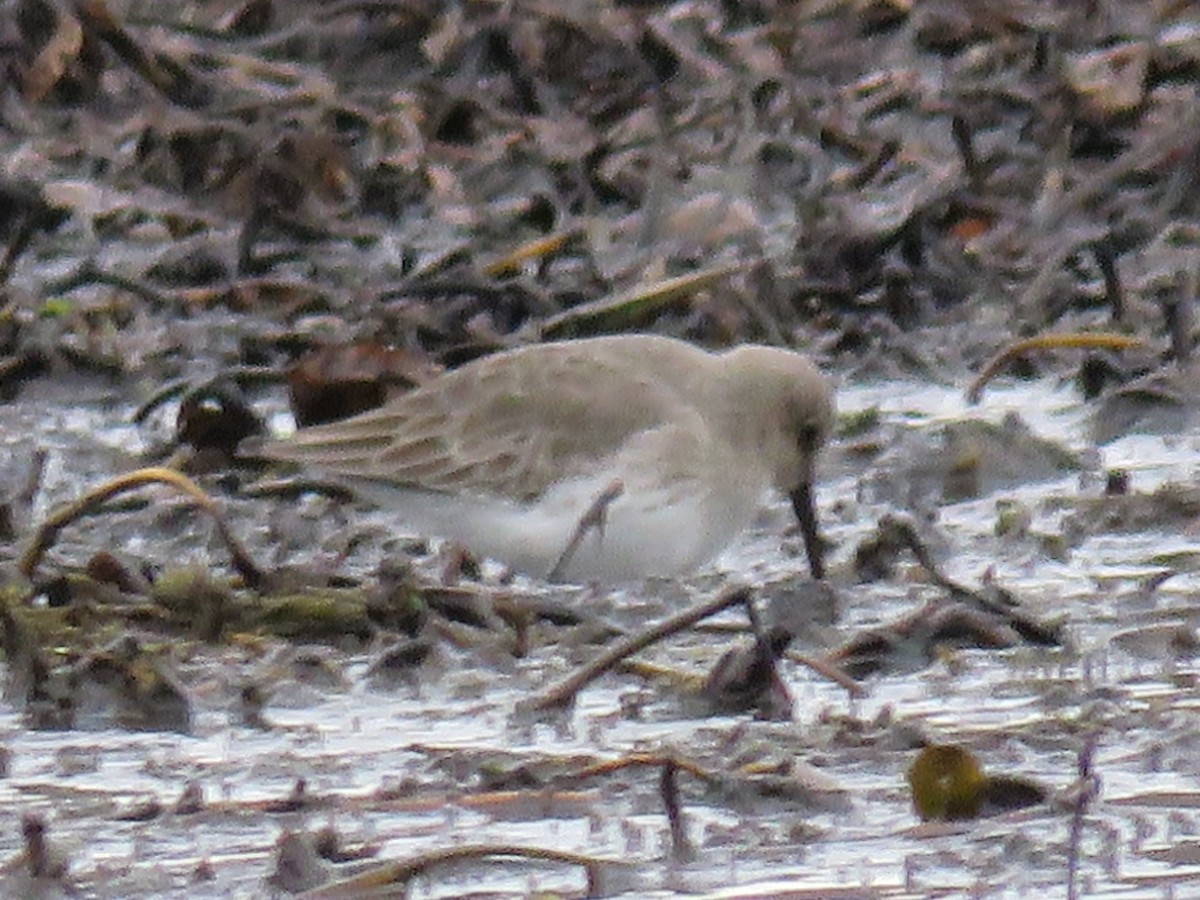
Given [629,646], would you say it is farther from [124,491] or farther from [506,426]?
[506,426]

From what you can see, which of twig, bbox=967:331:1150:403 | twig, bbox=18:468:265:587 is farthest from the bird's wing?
twig, bbox=967:331:1150:403

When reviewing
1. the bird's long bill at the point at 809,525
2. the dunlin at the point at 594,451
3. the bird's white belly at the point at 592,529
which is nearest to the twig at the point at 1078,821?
the bird's long bill at the point at 809,525

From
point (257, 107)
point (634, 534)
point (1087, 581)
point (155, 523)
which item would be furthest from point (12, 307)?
point (1087, 581)

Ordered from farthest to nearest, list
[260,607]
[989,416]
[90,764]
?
[989,416]
[260,607]
[90,764]

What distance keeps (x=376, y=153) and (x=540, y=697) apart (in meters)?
3.91

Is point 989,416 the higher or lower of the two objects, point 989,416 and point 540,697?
the lower

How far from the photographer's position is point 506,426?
20.1 ft

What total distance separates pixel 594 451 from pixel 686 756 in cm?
169

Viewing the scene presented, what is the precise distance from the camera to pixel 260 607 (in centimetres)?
529

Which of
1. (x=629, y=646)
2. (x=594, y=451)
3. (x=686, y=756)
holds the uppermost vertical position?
(x=629, y=646)

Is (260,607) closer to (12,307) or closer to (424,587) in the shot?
(424,587)

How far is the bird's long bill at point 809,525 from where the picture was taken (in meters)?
5.76

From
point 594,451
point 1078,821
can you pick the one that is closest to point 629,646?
point 1078,821

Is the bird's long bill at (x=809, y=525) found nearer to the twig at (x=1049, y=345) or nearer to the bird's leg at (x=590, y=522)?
the bird's leg at (x=590, y=522)
